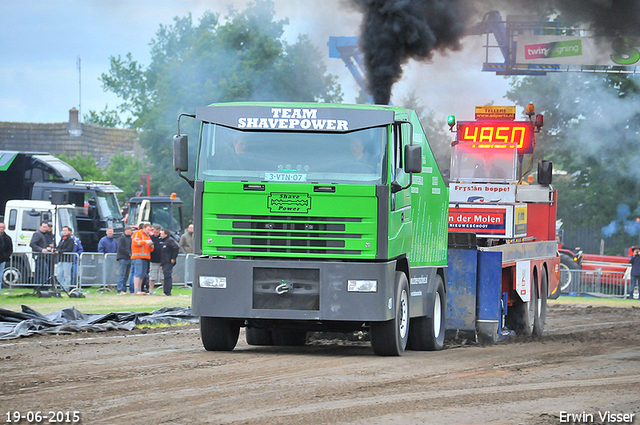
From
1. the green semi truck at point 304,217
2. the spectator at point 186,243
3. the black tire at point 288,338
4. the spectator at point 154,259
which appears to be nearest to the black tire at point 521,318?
the black tire at point 288,338

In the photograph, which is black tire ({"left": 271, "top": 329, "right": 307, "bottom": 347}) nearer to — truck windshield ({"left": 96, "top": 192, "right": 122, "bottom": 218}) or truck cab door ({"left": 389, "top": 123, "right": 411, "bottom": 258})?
truck cab door ({"left": 389, "top": 123, "right": 411, "bottom": 258})

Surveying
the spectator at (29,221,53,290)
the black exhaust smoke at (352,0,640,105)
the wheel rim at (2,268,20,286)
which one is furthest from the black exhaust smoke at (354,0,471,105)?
the wheel rim at (2,268,20,286)

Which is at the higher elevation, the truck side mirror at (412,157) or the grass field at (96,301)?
the truck side mirror at (412,157)

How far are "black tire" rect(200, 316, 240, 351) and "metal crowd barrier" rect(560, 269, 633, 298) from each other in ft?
67.8

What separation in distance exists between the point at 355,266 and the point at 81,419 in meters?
4.59

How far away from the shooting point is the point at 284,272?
11.2 metres

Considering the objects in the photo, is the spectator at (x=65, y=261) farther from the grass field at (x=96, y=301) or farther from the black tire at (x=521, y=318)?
the black tire at (x=521, y=318)

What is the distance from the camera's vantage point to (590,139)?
4050 cm

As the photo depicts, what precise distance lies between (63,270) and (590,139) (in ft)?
81.4

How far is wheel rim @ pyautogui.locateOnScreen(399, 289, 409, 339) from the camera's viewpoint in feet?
39.3

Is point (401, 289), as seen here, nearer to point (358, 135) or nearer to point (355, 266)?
point (355, 266)

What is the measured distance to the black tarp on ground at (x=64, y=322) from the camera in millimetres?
14340

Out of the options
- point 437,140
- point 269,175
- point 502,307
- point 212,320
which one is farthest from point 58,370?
point 437,140

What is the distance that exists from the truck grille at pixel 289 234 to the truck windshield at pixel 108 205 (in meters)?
20.4
